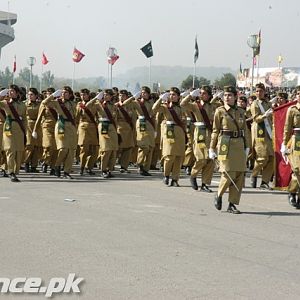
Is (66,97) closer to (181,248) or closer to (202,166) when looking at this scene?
(202,166)

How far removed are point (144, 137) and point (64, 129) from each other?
2.14 metres

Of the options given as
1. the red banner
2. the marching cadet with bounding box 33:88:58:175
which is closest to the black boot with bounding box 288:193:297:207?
the red banner

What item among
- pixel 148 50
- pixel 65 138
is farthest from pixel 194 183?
pixel 148 50

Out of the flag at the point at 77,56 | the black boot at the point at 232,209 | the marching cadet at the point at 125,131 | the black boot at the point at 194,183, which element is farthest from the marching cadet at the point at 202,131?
the flag at the point at 77,56

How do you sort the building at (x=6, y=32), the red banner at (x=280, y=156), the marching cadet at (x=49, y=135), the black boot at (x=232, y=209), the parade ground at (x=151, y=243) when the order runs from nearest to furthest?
the parade ground at (x=151, y=243)
the black boot at (x=232, y=209)
the red banner at (x=280, y=156)
the marching cadet at (x=49, y=135)
the building at (x=6, y=32)

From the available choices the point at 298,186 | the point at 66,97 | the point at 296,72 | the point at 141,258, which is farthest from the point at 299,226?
the point at 296,72

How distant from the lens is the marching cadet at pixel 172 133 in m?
12.2

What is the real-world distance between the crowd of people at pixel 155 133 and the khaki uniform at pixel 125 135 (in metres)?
0.02

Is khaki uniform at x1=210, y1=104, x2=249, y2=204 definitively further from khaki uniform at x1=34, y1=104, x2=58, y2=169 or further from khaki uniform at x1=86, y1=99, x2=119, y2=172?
khaki uniform at x1=34, y1=104, x2=58, y2=169

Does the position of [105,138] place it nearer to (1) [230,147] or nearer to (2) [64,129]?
(2) [64,129]

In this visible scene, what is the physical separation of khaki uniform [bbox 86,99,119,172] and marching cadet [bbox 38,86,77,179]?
2.09ft

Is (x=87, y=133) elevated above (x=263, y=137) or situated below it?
below

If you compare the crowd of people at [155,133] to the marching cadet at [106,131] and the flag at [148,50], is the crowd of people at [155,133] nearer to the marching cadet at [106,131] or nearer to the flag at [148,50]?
the marching cadet at [106,131]

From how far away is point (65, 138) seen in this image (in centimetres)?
1336
